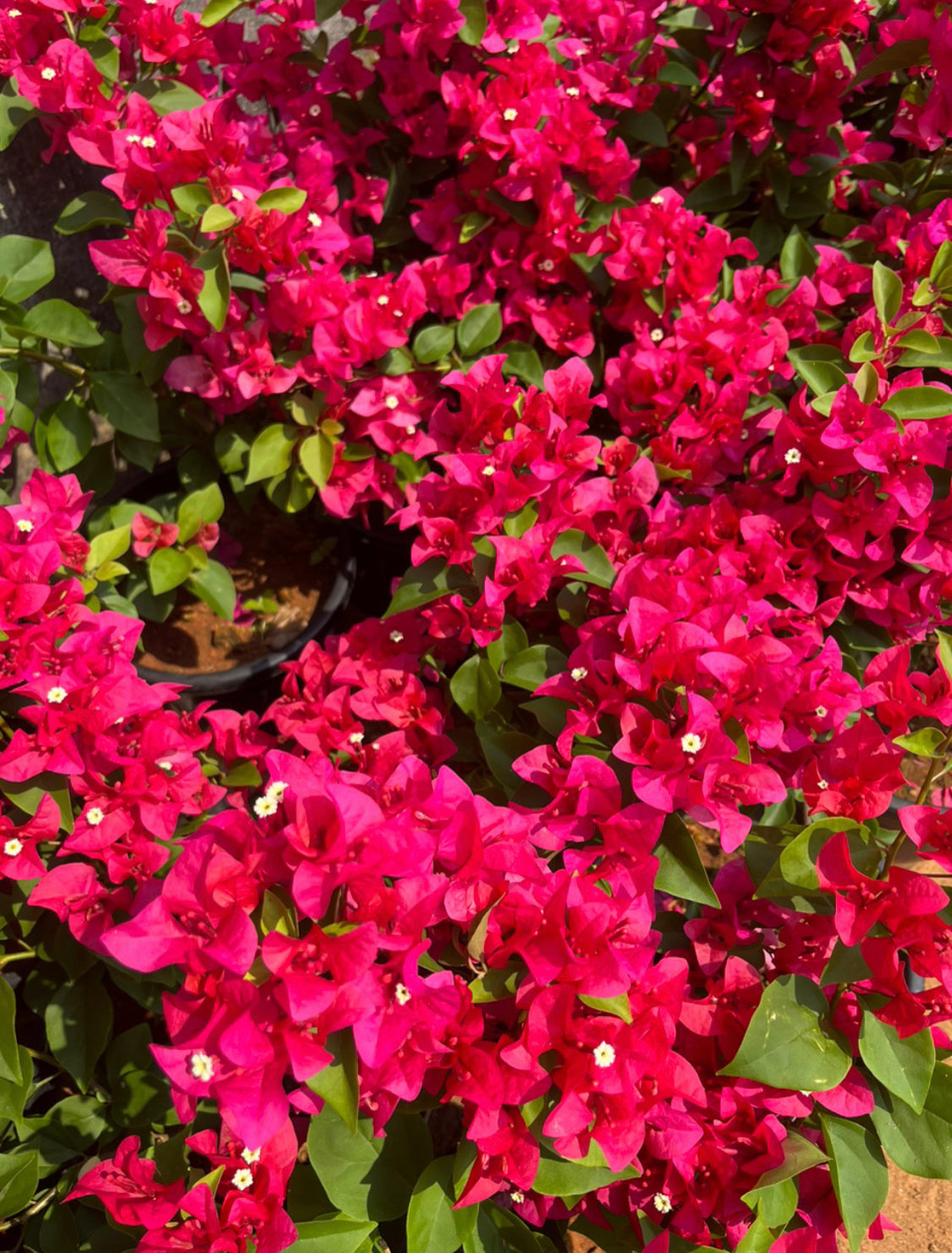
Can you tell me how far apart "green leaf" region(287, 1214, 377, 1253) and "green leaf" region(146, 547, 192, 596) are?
972 mm

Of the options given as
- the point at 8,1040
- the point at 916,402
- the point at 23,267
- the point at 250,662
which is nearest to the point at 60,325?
the point at 23,267

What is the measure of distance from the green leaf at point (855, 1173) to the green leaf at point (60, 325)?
1.43m

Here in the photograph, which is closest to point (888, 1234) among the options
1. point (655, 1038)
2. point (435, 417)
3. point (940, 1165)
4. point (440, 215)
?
point (940, 1165)

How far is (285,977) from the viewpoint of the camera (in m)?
0.74

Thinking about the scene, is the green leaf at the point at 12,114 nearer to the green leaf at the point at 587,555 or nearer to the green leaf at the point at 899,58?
the green leaf at the point at 587,555

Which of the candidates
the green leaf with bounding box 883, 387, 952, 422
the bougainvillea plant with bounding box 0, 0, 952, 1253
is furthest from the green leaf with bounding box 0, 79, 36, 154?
the green leaf with bounding box 883, 387, 952, 422

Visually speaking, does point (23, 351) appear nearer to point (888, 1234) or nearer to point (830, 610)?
point (830, 610)

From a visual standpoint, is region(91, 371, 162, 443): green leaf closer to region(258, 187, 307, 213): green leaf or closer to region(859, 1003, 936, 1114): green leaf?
region(258, 187, 307, 213): green leaf

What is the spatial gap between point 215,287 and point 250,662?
782 millimetres

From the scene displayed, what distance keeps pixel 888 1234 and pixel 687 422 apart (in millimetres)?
1411

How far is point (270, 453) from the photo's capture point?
1.55 m

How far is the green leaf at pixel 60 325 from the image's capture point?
1.40 meters

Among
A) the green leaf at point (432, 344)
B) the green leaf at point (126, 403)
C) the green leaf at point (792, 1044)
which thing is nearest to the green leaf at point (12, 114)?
the green leaf at point (126, 403)

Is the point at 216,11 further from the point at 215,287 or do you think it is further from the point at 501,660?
the point at 501,660
